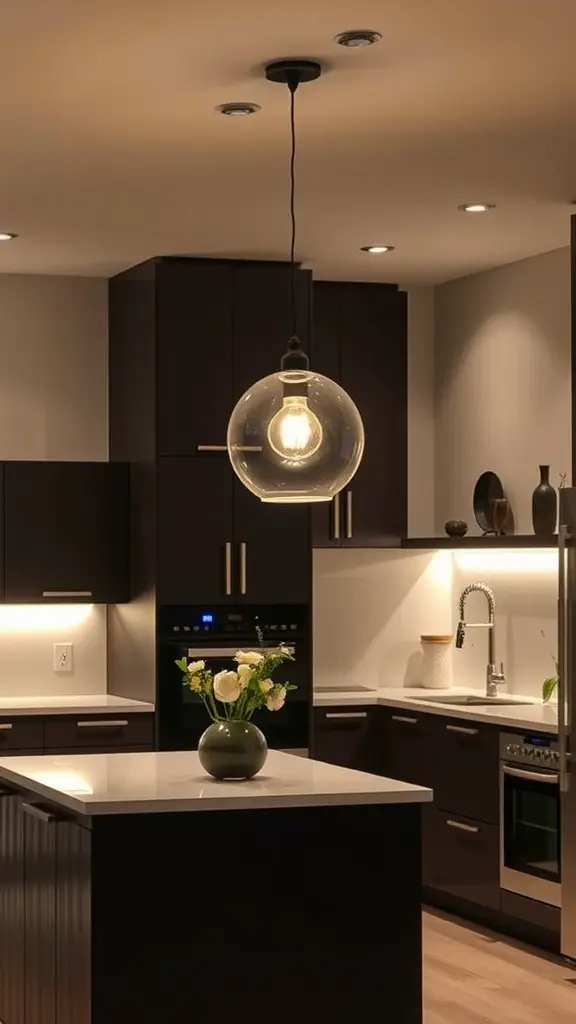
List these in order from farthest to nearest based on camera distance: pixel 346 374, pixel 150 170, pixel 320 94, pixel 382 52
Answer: pixel 346 374
pixel 150 170
pixel 320 94
pixel 382 52

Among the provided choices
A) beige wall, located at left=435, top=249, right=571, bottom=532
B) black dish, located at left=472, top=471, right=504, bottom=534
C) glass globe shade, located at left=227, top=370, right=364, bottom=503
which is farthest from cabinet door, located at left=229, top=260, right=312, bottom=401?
glass globe shade, located at left=227, top=370, right=364, bottom=503

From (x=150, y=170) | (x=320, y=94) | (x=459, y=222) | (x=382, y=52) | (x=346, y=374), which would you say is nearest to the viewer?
(x=382, y=52)

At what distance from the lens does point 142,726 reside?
281 inches

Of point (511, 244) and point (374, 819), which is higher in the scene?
point (511, 244)

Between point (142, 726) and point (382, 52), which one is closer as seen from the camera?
point (382, 52)

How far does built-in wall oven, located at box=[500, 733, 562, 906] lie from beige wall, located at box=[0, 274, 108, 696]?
216cm

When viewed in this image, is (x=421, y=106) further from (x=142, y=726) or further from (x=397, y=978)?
(x=142, y=726)

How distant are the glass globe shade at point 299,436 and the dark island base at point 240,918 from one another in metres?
0.88

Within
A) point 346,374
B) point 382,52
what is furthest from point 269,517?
point 382,52

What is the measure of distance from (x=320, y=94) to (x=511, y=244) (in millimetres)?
2421

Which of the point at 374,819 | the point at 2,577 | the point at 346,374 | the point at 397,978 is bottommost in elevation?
the point at 397,978

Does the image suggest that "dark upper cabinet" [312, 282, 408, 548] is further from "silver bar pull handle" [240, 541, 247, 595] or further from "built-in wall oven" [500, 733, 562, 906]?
"built-in wall oven" [500, 733, 562, 906]

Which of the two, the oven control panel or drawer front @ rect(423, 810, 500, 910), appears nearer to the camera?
the oven control panel

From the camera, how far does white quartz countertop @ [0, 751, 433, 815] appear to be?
4.25 meters
